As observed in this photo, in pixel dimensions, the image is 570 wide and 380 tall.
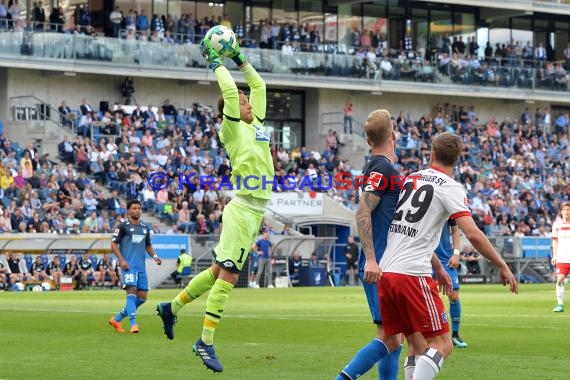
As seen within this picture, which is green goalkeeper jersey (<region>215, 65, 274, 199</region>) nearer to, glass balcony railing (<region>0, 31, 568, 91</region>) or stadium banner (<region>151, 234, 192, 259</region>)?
stadium banner (<region>151, 234, 192, 259</region>)

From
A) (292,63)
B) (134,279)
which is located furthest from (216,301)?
(292,63)

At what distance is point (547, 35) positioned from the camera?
231 feet

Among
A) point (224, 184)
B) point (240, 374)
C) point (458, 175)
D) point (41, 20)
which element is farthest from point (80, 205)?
point (240, 374)

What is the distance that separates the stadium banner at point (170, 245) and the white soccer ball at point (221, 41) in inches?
1137

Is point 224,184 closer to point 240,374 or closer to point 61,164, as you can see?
point 61,164

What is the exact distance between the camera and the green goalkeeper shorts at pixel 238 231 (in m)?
12.7

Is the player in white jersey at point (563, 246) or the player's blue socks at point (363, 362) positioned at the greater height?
the player's blue socks at point (363, 362)

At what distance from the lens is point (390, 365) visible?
33.7 feet

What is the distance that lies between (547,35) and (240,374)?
198 ft

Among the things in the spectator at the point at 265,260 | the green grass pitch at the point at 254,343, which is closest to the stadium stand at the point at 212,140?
the spectator at the point at 265,260

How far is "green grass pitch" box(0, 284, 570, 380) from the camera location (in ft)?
42.7

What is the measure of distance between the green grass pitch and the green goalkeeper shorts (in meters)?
1.14

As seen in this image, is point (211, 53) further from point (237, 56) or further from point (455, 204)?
point (455, 204)

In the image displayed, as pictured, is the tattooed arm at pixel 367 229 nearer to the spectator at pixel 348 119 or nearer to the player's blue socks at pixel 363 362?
the player's blue socks at pixel 363 362
